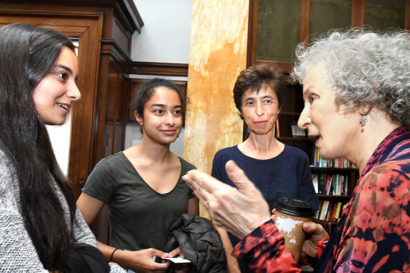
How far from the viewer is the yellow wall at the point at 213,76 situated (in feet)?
10.4

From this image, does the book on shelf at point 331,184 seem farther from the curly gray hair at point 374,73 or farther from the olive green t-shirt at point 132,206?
the curly gray hair at point 374,73

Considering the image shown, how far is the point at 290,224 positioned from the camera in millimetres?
966

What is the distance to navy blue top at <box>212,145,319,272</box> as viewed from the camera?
1696 mm

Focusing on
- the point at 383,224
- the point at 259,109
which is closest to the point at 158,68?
the point at 259,109

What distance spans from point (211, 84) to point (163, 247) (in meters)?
1.98

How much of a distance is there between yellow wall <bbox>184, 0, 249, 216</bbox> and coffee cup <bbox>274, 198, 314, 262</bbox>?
2162mm

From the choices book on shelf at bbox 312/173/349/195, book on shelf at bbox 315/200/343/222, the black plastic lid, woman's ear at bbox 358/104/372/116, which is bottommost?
book on shelf at bbox 315/200/343/222

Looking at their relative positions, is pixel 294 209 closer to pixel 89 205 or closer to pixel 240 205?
pixel 240 205

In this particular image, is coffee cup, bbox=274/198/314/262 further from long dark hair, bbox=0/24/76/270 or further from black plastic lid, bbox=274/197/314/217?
long dark hair, bbox=0/24/76/270

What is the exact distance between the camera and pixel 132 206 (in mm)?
1606

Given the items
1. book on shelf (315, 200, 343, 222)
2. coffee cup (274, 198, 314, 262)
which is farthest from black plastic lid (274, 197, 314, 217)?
book on shelf (315, 200, 343, 222)

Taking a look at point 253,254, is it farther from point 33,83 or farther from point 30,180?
point 33,83

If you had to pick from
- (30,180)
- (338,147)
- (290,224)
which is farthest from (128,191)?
(338,147)

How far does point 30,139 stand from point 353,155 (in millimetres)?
1006
